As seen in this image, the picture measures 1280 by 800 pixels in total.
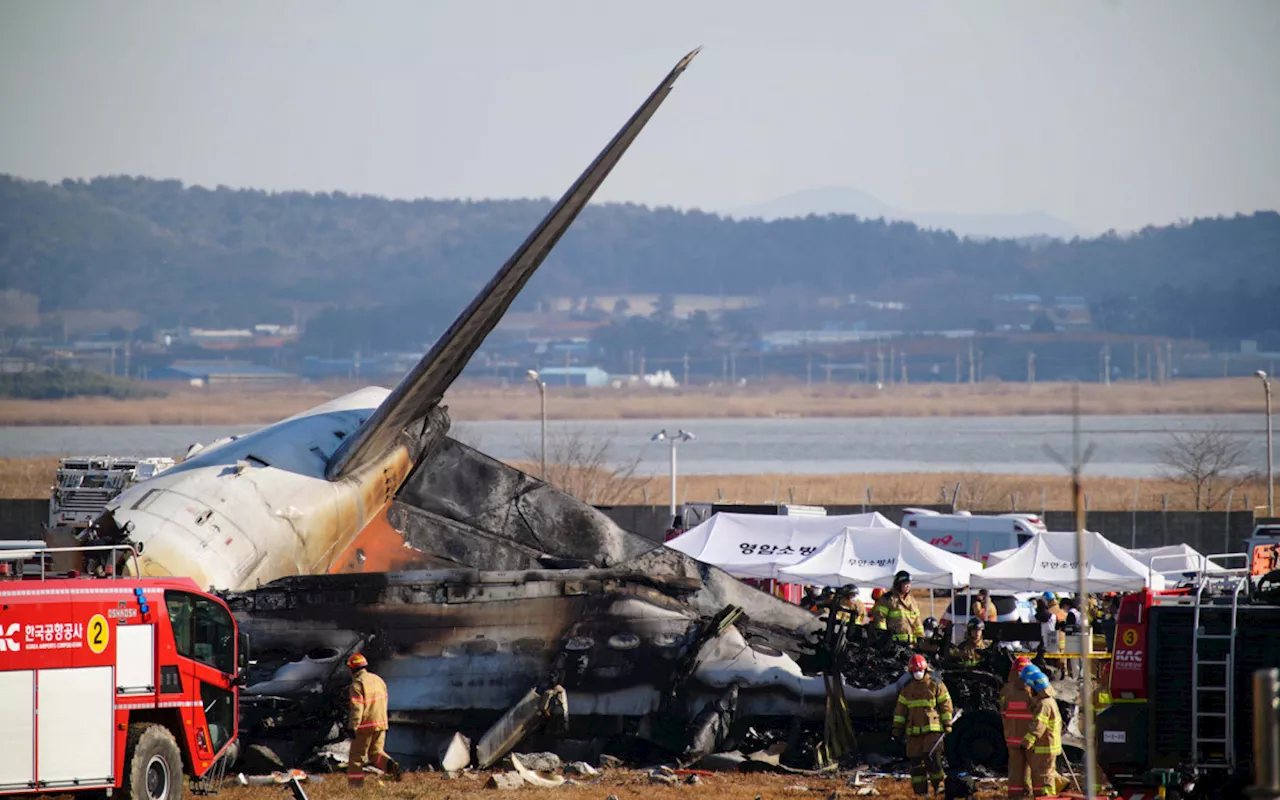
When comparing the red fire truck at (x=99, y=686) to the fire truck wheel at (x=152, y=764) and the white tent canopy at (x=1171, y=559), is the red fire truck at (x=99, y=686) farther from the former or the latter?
the white tent canopy at (x=1171, y=559)

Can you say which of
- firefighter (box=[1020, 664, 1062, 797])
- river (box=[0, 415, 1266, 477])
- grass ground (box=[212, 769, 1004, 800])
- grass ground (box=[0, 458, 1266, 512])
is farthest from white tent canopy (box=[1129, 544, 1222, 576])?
river (box=[0, 415, 1266, 477])

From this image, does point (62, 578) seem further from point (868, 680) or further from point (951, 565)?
point (951, 565)

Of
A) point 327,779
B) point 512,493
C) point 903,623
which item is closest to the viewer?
point 327,779

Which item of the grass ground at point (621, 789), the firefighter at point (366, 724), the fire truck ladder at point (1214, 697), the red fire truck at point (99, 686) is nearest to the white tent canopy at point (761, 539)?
the grass ground at point (621, 789)

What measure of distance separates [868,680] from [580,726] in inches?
180

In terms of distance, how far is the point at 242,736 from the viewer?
2147cm

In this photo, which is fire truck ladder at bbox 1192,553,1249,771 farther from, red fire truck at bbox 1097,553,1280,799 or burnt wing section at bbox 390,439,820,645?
burnt wing section at bbox 390,439,820,645

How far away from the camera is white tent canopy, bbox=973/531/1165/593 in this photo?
35.2 metres

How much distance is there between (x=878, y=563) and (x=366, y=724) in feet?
63.1

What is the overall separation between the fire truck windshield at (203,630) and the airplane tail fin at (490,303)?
8.90 metres

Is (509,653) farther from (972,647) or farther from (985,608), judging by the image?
(985,608)

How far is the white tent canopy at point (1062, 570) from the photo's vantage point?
35.2 m

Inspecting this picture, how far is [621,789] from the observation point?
20.5 metres

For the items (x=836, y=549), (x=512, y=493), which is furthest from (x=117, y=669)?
(x=836, y=549)
